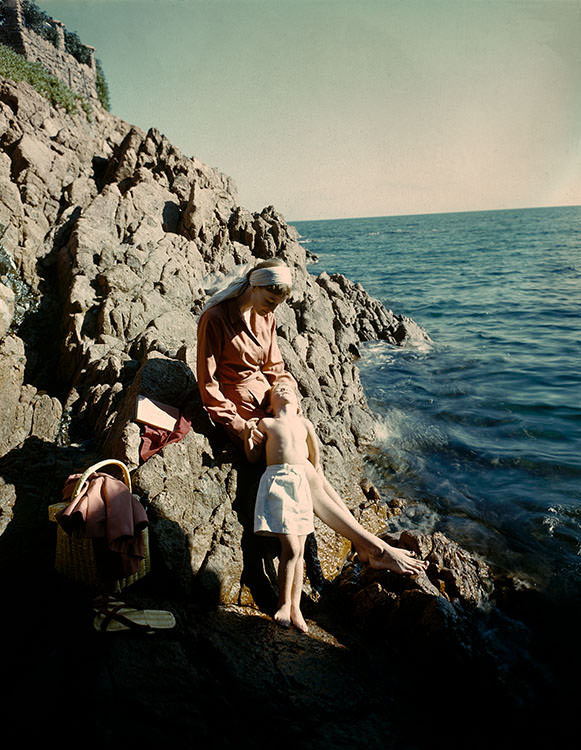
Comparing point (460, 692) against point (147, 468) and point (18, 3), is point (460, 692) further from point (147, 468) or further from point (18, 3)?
point (18, 3)

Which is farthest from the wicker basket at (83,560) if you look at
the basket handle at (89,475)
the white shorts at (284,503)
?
the white shorts at (284,503)

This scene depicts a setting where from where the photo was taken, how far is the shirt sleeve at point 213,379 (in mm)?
4520

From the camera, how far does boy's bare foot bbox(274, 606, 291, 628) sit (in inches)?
144

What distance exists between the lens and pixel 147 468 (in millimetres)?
4086

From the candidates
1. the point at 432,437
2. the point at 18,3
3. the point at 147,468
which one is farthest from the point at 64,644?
the point at 18,3

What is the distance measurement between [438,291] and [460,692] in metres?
28.1

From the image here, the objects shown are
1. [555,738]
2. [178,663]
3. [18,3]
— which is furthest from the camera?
[18,3]

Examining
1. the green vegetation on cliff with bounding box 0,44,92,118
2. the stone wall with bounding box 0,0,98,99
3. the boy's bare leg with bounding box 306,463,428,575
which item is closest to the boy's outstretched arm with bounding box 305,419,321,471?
the boy's bare leg with bounding box 306,463,428,575

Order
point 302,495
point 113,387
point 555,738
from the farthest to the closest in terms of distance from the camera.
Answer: point 113,387, point 302,495, point 555,738

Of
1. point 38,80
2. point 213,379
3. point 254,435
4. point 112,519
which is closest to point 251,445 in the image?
point 254,435

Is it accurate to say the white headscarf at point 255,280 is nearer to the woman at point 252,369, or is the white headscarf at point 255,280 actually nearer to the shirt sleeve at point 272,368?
the woman at point 252,369

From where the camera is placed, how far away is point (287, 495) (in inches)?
156

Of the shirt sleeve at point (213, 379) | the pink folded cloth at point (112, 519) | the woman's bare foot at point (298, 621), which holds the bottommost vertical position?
the woman's bare foot at point (298, 621)

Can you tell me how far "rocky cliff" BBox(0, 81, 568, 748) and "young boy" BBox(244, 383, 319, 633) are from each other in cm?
34
